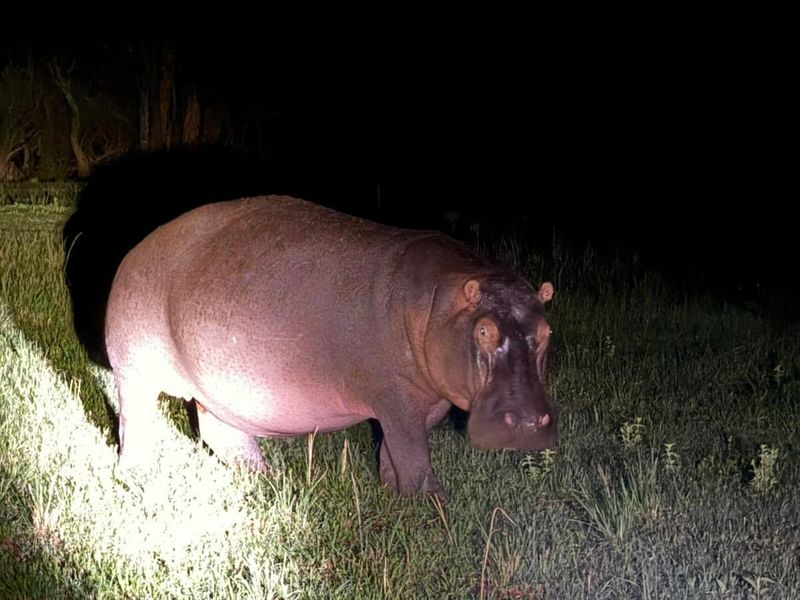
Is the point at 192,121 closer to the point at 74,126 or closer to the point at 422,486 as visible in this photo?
the point at 74,126

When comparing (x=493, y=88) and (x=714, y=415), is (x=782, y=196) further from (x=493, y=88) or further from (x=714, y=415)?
(x=714, y=415)

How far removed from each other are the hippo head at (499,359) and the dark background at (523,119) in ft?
17.5

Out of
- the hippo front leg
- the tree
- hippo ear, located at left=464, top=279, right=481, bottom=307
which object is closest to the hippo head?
hippo ear, located at left=464, top=279, right=481, bottom=307

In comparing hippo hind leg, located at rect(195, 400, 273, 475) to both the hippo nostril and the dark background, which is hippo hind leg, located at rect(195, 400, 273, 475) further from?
the dark background

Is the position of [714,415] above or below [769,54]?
below

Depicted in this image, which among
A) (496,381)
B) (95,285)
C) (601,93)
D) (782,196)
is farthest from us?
(601,93)

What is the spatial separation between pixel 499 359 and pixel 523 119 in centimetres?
1117

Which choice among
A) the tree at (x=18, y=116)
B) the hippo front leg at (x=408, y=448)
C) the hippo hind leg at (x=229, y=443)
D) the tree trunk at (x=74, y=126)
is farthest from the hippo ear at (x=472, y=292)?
the tree at (x=18, y=116)

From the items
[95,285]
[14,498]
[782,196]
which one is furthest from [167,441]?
[782,196]

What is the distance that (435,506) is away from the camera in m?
4.88

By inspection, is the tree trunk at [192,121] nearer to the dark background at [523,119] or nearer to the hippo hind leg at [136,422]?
the dark background at [523,119]

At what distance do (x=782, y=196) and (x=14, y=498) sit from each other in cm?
864

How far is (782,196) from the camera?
12.1 m

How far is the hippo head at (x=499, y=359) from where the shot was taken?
442cm
